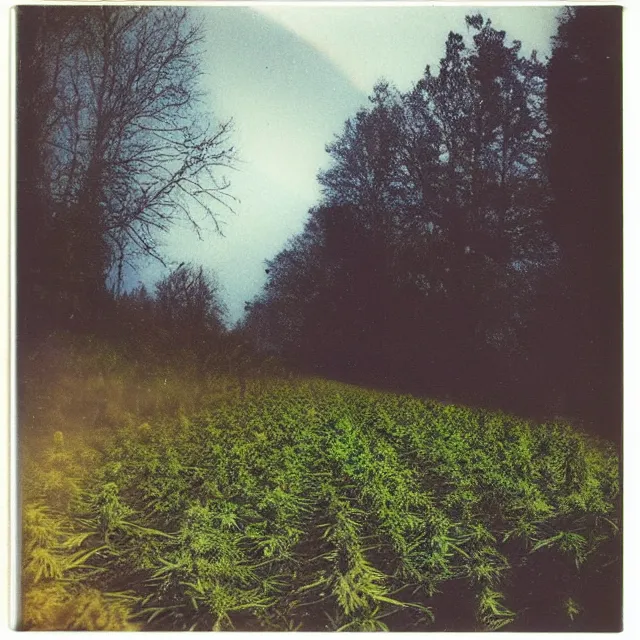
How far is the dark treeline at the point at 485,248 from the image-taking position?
7.31 ft

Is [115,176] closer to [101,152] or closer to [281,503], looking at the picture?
[101,152]

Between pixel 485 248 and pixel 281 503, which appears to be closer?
pixel 281 503

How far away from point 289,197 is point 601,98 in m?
1.47

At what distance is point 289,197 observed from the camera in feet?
7.39

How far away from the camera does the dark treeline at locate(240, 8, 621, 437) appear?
2.23m

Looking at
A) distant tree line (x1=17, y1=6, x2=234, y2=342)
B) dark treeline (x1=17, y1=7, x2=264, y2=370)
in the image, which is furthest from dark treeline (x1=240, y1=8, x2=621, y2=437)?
distant tree line (x1=17, y1=6, x2=234, y2=342)

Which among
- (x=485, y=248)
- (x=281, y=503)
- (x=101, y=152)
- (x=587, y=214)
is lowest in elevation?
(x=281, y=503)

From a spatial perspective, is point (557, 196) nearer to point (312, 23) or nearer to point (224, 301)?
point (312, 23)

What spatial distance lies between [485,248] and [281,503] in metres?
1.47

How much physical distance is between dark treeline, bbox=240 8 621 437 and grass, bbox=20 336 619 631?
0.21 metres

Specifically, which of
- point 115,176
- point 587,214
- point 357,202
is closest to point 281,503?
point 357,202

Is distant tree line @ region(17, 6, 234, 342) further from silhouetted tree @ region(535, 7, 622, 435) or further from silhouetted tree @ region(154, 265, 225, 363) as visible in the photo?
silhouetted tree @ region(535, 7, 622, 435)

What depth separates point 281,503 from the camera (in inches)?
85.4
